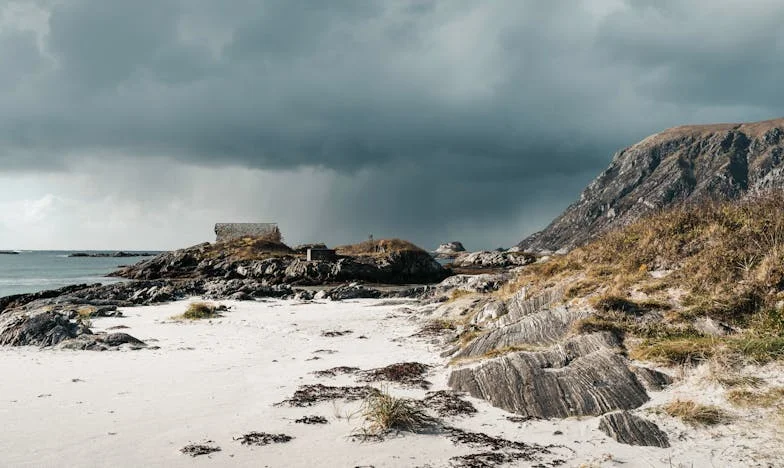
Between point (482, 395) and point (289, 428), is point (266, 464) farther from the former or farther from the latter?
point (482, 395)

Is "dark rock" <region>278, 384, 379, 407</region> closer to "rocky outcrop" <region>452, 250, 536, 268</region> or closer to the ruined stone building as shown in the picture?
the ruined stone building

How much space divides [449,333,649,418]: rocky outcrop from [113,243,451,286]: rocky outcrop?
178ft

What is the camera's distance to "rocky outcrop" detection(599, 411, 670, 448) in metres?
7.50

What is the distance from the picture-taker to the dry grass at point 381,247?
8100cm

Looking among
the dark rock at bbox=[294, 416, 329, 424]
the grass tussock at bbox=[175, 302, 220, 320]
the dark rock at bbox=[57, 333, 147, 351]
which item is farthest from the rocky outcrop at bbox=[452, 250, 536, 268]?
the dark rock at bbox=[294, 416, 329, 424]

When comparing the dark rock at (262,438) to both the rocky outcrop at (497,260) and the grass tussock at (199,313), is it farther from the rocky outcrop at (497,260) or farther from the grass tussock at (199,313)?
the rocky outcrop at (497,260)

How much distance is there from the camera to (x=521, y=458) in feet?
23.4

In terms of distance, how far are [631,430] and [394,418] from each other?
390cm

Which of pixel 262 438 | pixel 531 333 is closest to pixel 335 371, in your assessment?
pixel 262 438

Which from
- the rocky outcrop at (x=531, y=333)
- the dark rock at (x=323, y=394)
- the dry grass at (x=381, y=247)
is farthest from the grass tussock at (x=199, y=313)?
the dry grass at (x=381, y=247)

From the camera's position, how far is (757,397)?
26.9ft

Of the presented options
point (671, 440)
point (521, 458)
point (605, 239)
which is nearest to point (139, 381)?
point (521, 458)

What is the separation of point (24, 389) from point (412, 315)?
17289mm

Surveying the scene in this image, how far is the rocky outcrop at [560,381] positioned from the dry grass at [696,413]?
0.71 meters
